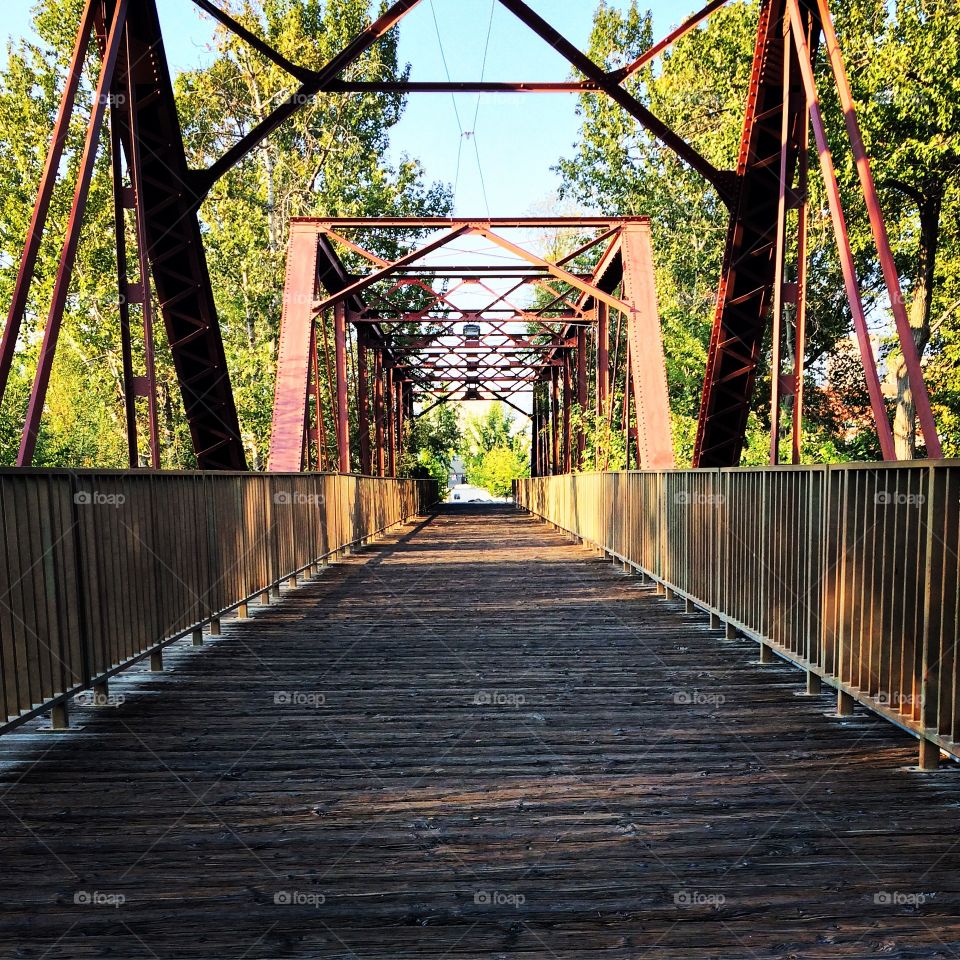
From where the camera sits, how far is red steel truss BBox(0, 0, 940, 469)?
24.0 feet

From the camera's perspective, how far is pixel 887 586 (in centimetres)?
438

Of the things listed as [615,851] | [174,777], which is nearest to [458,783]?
[615,851]

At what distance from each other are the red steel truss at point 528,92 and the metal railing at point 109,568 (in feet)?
3.33

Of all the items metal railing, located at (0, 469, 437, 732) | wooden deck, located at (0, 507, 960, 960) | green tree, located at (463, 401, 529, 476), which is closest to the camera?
wooden deck, located at (0, 507, 960, 960)

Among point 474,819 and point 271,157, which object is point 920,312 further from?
point 474,819

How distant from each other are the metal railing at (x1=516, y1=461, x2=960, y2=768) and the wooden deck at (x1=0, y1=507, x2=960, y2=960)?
0.31 meters

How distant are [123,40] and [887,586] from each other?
29.4 feet

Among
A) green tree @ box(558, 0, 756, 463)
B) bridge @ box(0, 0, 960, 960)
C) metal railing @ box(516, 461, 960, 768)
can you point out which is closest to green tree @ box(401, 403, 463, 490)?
green tree @ box(558, 0, 756, 463)

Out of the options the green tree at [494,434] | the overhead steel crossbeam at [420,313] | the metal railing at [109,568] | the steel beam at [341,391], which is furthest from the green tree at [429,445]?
the metal railing at [109,568]

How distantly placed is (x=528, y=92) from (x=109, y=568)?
861 cm

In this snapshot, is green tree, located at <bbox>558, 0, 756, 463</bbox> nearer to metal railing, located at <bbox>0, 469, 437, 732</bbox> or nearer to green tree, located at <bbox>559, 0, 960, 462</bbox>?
green tree, located at <bbox>559, 0, 960, 462</bbox>

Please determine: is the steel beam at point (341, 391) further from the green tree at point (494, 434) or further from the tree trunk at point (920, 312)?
the green tree at point (494, 434)

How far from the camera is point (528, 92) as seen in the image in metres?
11.4

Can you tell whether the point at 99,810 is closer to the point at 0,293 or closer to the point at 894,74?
the point at 894,74
